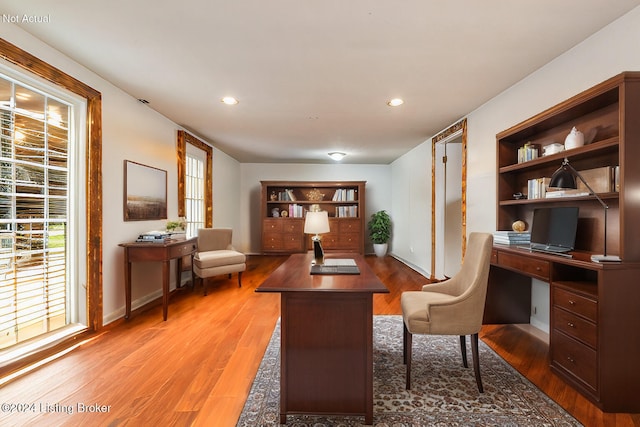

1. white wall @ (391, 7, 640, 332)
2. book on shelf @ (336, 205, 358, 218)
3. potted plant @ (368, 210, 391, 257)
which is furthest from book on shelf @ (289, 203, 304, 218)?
white wall @ (391, 7, 640, 332)

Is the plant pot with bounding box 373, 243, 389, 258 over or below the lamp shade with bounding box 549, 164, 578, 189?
below

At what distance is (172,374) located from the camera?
1984 mm

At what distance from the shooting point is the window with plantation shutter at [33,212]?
6.57 ft

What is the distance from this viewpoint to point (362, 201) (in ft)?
22.3

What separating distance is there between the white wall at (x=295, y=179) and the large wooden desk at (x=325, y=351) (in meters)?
5.89

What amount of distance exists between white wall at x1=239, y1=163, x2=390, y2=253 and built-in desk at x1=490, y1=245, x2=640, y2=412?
5.32m

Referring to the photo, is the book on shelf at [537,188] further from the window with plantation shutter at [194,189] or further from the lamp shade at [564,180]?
the window with plantation shutter at [194,189]

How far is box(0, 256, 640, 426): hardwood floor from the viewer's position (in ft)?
5.17

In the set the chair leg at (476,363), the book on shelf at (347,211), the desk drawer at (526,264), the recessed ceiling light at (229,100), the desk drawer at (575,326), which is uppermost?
the recessed ceiling light at (229,100)

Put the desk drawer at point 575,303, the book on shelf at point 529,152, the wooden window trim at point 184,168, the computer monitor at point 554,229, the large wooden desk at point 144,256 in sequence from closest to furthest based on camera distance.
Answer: the desk drawer at point 575,303 → the computer monitor at point 554,229 → the book on shelf at point 529,152 → the large wooden desk at point 144,256 → the wooden window trim at point 184,168

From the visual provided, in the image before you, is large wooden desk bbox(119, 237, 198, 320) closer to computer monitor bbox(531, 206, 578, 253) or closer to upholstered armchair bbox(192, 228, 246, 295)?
upholstered armchair bbox(192, 228, 246, 295)

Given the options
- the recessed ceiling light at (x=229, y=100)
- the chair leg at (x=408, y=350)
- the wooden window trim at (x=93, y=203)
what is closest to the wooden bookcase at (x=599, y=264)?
the chair leg at (x=408, y=350)

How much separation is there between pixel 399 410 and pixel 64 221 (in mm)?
3013

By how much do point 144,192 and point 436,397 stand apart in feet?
11.6
